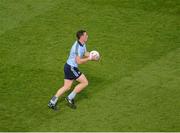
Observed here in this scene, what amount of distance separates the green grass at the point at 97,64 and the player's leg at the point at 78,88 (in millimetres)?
224

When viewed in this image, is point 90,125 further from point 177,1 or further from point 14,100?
point 177,1

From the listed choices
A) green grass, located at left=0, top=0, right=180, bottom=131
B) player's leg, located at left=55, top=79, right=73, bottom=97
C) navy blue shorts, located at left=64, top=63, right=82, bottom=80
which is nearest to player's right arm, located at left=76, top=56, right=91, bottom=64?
navy blue shorts, located at left=64, top=63, right=82, bottom=80

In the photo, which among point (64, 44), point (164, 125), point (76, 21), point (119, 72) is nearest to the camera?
point (164, 125)

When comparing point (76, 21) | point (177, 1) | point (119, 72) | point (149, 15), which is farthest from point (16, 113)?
point (177, 1)

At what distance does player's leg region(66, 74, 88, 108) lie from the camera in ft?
52.3

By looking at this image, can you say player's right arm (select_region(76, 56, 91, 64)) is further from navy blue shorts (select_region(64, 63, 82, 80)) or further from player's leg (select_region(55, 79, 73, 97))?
player's leg (select_region(55, 79, 73, 97))

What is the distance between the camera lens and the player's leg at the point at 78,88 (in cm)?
1594

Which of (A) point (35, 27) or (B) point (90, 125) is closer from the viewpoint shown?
(B) point (90, 125)

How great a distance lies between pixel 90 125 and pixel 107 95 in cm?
175

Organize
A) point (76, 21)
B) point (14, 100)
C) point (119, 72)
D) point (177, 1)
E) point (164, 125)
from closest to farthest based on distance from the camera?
point (164, 125), point (14, 100), point (119, 72), point (76, 21), point (177, 1)

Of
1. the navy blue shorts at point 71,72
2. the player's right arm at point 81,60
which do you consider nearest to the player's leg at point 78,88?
the navy blue shorts at point 71,72

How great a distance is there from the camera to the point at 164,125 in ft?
50.1

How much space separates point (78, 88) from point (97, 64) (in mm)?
2809

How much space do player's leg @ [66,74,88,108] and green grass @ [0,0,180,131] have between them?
8.8 inches
